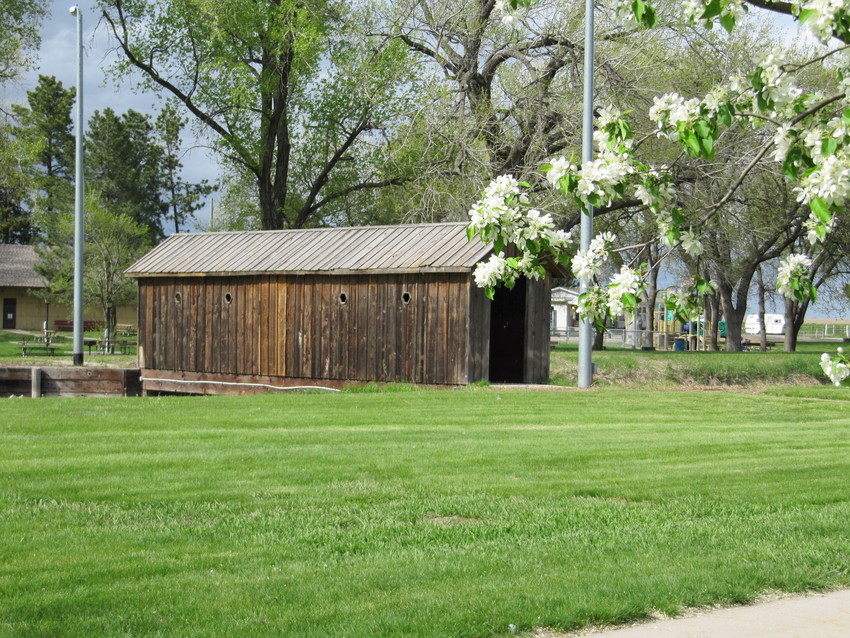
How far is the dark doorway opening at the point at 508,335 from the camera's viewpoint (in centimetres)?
2272

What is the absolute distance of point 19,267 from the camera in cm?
6388

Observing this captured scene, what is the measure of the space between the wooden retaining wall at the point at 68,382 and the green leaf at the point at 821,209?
54.9 feet

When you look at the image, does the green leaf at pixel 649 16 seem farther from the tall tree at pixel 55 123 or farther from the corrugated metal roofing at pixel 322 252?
the tall tree at pixel 55 123

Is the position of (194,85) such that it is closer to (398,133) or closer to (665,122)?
(398,133)

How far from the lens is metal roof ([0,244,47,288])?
62531mm

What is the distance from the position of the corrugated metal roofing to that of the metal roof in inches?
1516

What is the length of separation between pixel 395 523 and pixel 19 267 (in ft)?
203

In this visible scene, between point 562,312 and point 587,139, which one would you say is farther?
point 562,312

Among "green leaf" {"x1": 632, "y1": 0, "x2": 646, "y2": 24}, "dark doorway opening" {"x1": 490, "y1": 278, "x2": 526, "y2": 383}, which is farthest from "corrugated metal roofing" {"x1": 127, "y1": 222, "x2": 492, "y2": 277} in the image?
"green leaf" {"x1": 632, "y1": 0, "x2": 646, "y2": 24}

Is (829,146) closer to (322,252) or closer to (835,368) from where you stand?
(835,368)

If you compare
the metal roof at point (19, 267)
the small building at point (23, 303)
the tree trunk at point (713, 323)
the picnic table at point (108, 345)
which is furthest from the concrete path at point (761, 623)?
the small building at point (23, 303)

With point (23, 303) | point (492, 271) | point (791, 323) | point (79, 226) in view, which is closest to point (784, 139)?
point (492, 271)

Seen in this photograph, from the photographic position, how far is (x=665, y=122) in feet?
17.6

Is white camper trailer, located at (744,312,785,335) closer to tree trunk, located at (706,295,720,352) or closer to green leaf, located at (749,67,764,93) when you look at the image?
tree trunk, located at (706,295,720,352)
